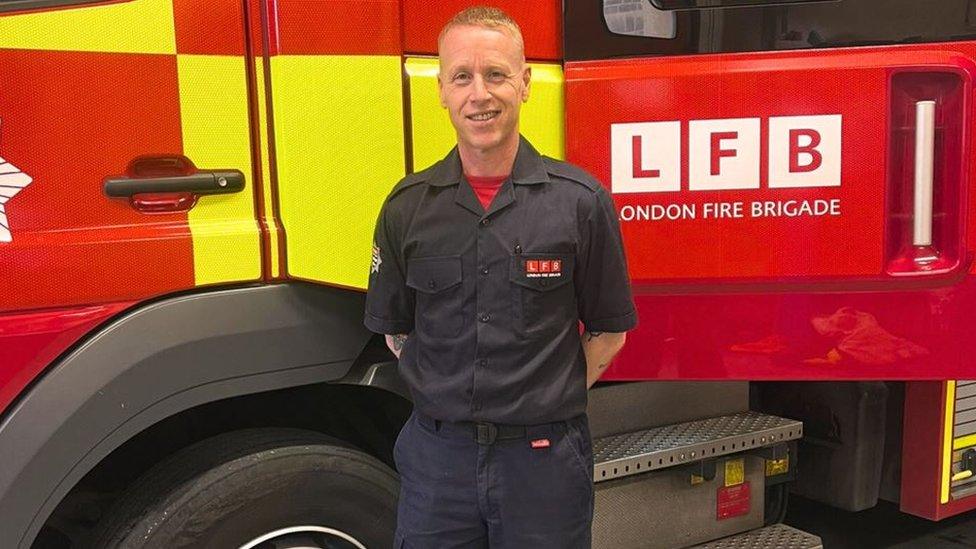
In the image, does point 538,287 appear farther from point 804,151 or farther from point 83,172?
point 83,172

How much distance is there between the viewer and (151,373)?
1803 millimetres

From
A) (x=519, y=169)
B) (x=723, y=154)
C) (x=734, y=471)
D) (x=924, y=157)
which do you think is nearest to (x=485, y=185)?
(x=519, y=169)

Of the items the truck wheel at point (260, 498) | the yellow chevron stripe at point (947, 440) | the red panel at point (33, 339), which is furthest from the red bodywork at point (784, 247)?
the red panel at point (33, 339)

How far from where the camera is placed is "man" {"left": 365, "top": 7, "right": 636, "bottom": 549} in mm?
1737

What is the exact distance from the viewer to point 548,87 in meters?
2.02

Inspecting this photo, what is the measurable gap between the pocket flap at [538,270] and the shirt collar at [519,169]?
0.45 ft

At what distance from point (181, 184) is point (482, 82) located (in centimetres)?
58

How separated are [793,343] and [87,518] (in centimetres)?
156

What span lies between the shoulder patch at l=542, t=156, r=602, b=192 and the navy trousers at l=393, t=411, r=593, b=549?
443 millimetres

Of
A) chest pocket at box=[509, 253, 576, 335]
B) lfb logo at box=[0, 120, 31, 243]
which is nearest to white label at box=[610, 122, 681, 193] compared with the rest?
chest pocket at box=[509, 253, 576, 335]

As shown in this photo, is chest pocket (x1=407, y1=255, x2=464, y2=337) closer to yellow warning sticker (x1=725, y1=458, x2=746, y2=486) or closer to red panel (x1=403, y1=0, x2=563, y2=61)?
red panel (x1=403, y1=0, x2=563, y2=61)

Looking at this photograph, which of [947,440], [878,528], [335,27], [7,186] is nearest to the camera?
[7,186]

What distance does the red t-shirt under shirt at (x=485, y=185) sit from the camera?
1797 millimetres

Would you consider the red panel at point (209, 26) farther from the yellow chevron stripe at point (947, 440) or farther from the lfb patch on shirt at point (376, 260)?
the yellow chevron stripe at point (947, 440)
